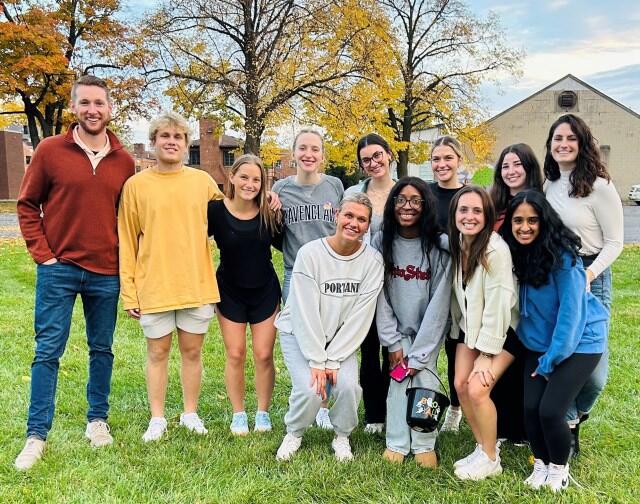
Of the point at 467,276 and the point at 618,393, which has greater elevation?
the point at 467,276

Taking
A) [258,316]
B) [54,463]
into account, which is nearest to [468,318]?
[258,316]

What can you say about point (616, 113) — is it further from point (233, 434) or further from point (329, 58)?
point (233, 434)

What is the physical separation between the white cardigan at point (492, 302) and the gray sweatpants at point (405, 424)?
1.30 feet

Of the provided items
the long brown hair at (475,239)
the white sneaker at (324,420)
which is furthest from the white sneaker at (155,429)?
the long brown hair at (475,239)

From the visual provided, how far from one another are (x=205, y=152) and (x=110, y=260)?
4606 cm

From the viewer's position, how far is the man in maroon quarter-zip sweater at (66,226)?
374 centimetres

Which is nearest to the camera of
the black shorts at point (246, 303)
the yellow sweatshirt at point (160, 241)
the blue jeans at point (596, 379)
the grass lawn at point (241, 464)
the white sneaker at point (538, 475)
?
the grass lawn at point (241, 464)

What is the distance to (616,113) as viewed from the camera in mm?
41562

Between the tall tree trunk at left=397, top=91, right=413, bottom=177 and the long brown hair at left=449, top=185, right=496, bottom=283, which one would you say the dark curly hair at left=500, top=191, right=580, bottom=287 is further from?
the tall tree trunk at left=397, top=91, right=413, bottom=177

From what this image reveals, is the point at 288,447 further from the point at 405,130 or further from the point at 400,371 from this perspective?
the point at 405,130

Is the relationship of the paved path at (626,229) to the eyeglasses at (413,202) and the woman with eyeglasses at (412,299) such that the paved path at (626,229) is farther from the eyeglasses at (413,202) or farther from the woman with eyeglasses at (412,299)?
the eyeglasses at (413,202)

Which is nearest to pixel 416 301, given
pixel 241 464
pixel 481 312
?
pixel 481 312

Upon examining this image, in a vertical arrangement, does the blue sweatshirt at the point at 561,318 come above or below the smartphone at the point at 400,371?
above

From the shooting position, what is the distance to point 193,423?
169 inches
